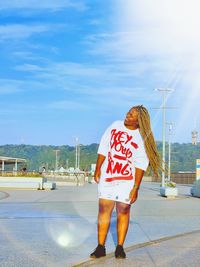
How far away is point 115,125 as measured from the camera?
7.52 m

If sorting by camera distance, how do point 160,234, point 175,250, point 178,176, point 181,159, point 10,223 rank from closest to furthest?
1. point 175,250
2. point 160,234
3. point 10,223
4. point 178,176
5. point 181,159

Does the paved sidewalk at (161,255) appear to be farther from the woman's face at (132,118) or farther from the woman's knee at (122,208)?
the woman's face at (132,118)

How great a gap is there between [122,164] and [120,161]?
0.04 m

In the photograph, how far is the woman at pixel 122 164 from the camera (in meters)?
7.32

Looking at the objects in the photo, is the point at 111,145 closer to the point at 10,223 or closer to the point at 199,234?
the point at 199,234

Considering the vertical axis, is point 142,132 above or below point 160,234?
above

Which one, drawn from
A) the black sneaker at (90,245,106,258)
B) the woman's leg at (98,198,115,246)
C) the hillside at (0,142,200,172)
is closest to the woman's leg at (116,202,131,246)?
the woman's leg at (98,198,115,246)

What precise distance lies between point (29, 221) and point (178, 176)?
232ft

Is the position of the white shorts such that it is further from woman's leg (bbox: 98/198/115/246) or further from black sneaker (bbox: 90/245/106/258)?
black sneaker (bbox: 90/245/106/258)

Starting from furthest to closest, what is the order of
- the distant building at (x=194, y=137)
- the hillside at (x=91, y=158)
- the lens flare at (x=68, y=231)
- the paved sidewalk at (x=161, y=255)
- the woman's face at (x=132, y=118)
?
the hillside at (x=91, y=158) → the distant building at (x=194, y=137) → the lens flare at (x=68, y=231) → the woman's face at (x=132, y=118) → the paved sidewalk at (x=161, y=255)

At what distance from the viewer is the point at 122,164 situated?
7.33m

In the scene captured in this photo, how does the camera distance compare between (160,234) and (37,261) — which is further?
(160,234)

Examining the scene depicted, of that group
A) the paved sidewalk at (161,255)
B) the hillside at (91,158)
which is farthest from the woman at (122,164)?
the hillside at (91,158)

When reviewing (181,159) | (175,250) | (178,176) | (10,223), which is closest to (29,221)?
(10,223)
